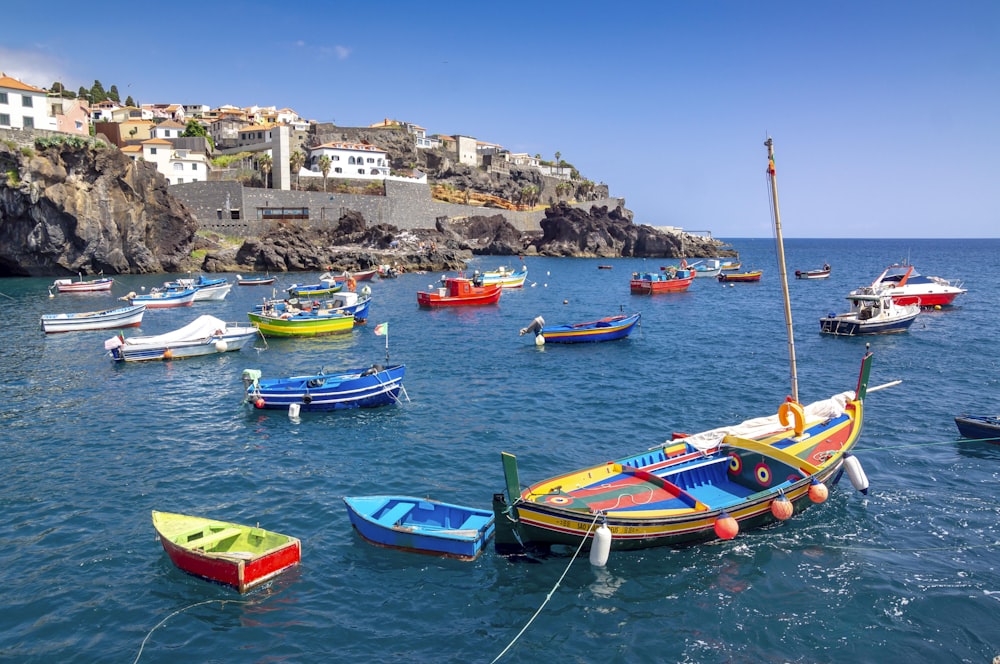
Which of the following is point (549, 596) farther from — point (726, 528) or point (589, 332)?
point (589, 332)

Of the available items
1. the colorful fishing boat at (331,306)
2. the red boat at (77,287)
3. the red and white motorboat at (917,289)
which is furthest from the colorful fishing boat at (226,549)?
the red and white motorboat at (917,289)

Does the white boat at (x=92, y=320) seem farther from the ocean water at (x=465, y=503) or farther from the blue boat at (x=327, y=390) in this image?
the blue boat at (x=327, y=390)

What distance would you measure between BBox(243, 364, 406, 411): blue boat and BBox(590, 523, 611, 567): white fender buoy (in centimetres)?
1261

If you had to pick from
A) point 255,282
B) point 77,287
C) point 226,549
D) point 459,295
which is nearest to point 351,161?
point 255,282

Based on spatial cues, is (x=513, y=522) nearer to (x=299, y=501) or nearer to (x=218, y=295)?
(x=299, y=501)

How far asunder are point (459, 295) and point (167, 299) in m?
21.5

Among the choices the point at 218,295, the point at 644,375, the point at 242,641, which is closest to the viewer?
the point at 242,641

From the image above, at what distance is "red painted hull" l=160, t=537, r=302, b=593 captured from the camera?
11680 mm

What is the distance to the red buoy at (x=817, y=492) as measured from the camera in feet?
45.9

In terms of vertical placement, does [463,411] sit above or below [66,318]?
below

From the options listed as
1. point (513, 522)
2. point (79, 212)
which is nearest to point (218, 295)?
point (79, 212)

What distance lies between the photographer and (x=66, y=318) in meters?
36.7

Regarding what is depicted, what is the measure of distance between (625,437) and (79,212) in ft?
194

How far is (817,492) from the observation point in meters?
14.0
